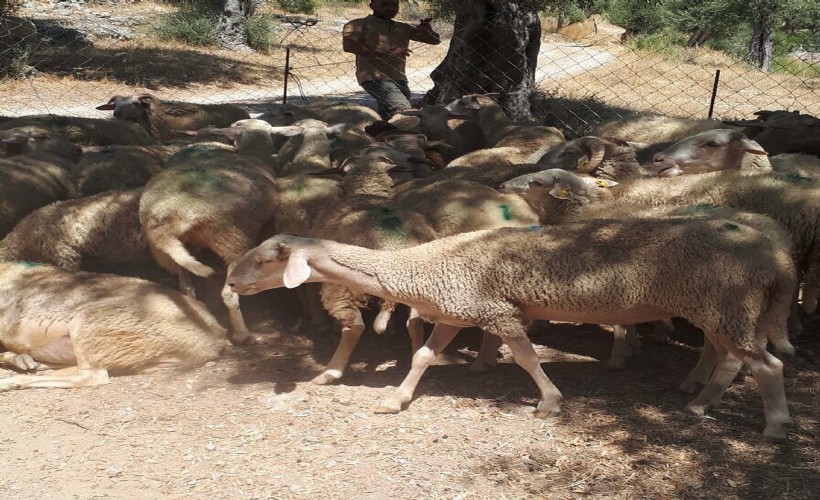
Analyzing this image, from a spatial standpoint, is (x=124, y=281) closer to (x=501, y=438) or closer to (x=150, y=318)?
(x=150, y=318)

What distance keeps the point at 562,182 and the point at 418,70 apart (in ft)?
56.8

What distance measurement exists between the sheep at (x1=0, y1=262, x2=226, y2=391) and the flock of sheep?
0.5 inches

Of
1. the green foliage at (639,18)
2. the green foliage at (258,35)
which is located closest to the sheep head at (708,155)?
the green foliage at (258,35)

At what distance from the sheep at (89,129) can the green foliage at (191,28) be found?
1523 centimetres

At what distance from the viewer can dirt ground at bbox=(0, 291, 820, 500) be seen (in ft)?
13.4

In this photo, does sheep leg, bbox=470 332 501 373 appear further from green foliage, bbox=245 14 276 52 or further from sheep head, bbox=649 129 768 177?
green foliage, bbox=245 14 276 52

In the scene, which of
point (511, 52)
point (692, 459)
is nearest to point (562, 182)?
point (692, 459)

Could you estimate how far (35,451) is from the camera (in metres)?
4.49

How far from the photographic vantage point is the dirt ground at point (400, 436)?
4.08 metres

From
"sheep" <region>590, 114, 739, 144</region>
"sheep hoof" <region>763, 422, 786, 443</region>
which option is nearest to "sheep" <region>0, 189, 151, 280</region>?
→ "sheep hoof" <region>763, 422, 786, 443</region>

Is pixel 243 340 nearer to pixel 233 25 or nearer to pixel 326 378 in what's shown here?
pixel 326 378

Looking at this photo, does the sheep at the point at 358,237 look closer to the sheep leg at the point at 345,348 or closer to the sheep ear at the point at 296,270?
the sheep leg at the point at 345,348

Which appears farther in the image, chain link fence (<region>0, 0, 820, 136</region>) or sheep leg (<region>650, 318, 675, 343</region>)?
chain link fence (<region>0, 0, 820, 136</region>)

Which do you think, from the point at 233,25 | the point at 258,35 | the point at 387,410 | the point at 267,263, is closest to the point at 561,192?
the point at 387,410
